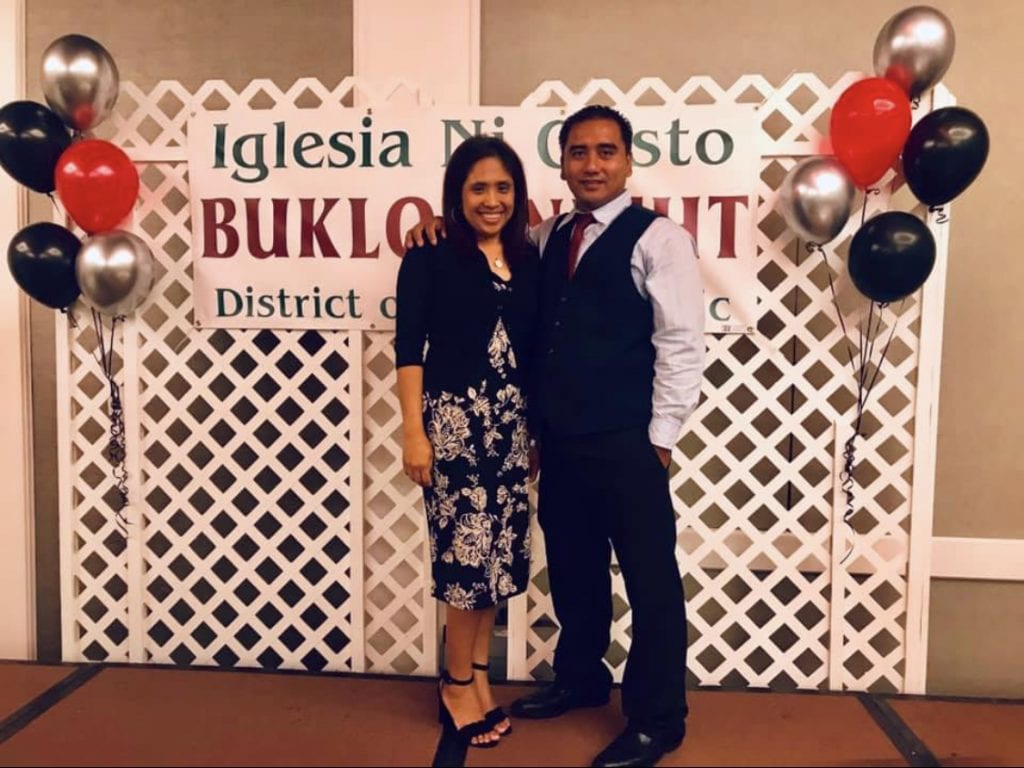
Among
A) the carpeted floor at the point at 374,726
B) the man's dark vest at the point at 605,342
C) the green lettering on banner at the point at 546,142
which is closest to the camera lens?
the man's dark vest at the point at 605,342

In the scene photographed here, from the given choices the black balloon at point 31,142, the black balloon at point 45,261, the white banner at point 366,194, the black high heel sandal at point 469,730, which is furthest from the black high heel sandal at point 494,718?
the black balloon at point 31,142

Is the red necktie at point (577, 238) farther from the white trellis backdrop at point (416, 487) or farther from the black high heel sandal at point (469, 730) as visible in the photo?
the black high heel sandal at point (469, 730)

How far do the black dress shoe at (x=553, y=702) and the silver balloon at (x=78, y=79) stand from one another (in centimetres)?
183

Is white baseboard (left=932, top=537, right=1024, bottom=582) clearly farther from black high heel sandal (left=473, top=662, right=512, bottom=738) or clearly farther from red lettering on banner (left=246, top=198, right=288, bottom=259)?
red lettering on banner (left=246, top=198, right=288, bottom=259)

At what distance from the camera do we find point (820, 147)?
2.11 meters

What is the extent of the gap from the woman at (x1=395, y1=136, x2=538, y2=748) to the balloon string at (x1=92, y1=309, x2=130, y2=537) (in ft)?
3.26

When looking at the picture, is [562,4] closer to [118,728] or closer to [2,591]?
[118,728]

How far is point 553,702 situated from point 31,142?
189cm

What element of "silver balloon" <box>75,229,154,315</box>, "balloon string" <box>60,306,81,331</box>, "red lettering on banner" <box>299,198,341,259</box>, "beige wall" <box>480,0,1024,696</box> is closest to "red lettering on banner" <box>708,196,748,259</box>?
"beige wall" <box>480,0,1024,696</box>

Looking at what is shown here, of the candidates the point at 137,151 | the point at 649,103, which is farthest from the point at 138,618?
the point at 649,103

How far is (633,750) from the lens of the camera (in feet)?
5.95

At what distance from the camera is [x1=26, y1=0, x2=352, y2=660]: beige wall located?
8.13ft

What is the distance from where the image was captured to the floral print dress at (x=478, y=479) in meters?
1.80

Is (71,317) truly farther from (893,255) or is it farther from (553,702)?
(893,255)
